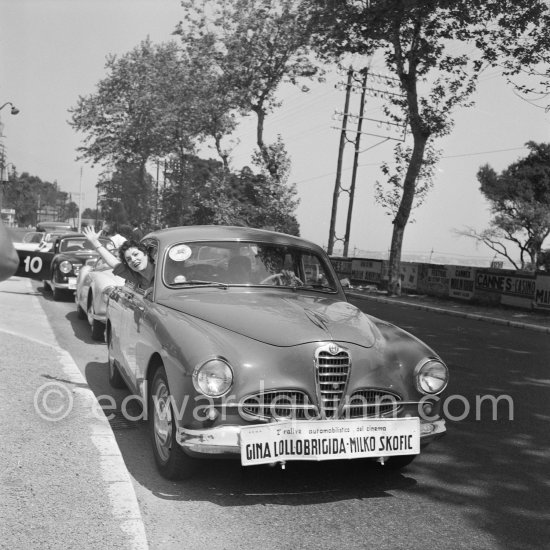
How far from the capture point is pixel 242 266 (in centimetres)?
568

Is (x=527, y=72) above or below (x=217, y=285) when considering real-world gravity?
above

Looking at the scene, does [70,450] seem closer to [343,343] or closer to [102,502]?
[102,502]

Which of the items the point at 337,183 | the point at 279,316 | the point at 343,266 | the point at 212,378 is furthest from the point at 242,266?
the point at 337,183

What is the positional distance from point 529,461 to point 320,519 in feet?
6.57

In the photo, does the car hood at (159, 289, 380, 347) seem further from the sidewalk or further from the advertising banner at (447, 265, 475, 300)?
the advertising banner at (447, 265, 475, 300)

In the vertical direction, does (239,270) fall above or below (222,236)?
below

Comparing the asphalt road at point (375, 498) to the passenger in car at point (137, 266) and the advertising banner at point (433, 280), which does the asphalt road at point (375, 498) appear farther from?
the advertising banner at point (433, 280)

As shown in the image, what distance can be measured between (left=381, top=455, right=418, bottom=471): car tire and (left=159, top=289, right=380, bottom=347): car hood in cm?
82

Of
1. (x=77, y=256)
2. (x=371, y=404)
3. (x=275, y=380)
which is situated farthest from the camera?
(x=77, y=256)

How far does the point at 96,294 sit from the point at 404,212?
17.1 metres

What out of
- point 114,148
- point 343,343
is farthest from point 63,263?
point 114,148

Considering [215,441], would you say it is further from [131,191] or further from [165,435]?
[131,191]

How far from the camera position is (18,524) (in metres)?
3.55

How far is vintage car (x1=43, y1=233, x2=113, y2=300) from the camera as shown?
50.2ft
